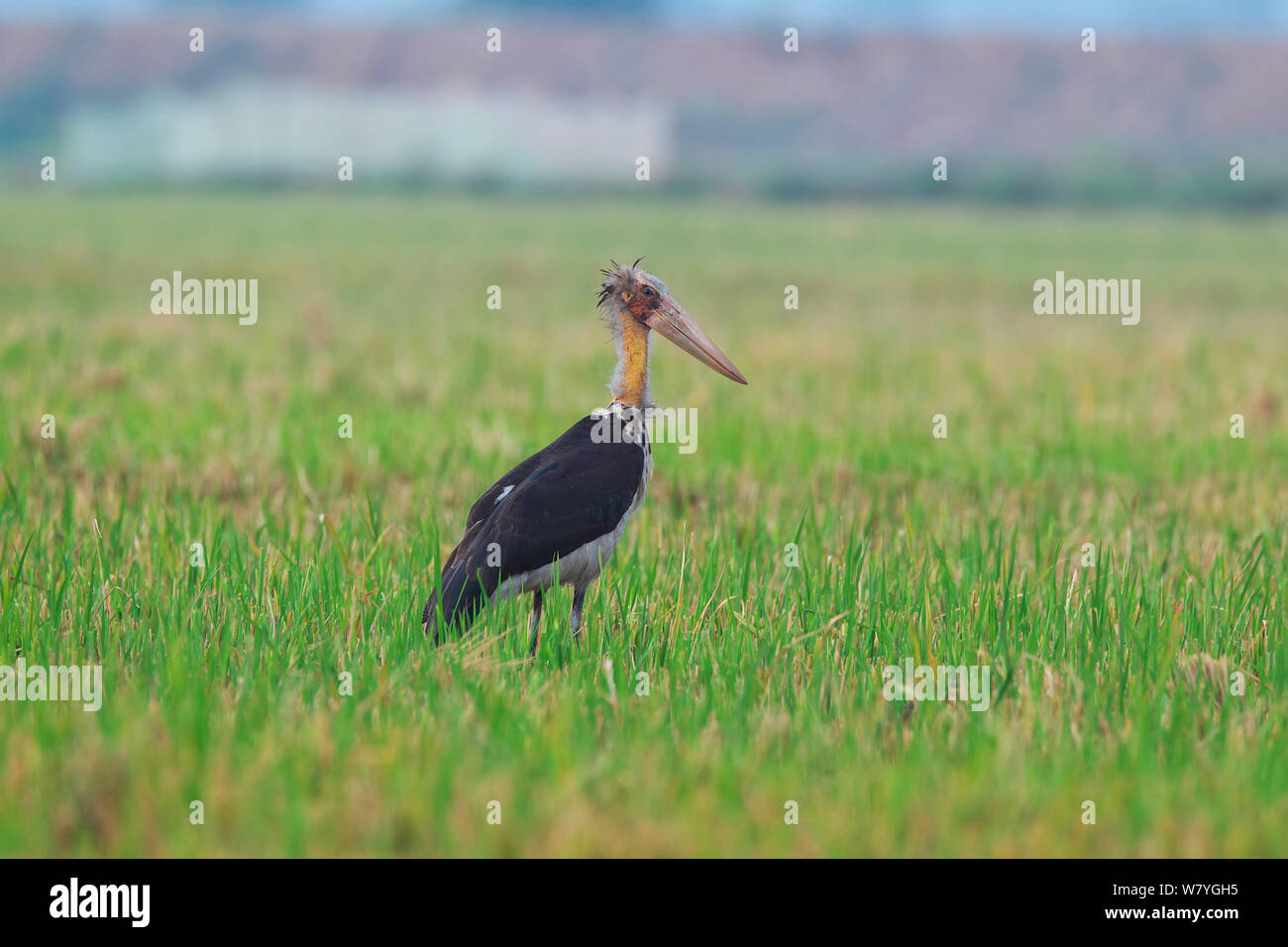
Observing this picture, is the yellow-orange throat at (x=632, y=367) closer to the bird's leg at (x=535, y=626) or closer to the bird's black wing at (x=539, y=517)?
the bird's black wing at (x=539, y=517)

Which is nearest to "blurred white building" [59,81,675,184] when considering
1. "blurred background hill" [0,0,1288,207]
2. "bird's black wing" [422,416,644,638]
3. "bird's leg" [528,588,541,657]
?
"blurred background hill" [0,0,1288,207]

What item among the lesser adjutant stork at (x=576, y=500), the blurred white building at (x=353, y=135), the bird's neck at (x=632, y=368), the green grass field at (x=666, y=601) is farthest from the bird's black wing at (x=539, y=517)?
the blurred white building at (x=353, y=135)

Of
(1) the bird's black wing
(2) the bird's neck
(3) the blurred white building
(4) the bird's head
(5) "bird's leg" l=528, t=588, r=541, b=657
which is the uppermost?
(3) the blurred white building

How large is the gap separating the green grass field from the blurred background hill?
66.9 metres

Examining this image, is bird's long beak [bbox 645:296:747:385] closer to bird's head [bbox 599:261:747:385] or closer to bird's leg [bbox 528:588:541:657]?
bird's head [bbox 599:261:747:385]

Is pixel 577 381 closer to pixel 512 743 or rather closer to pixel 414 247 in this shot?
pixel 512 743

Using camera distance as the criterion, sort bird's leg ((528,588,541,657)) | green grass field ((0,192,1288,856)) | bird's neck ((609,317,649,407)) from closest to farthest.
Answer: green grass field ((0,192,1288,856)), bird's leg ((528,588,541,657)), bird's neck ((609,317,649,407))

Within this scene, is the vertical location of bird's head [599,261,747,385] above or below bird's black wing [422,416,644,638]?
above

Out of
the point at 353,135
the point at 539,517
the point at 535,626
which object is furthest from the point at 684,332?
the point at 353,135

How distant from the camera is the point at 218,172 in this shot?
73375 mm

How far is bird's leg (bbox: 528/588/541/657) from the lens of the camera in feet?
20.0

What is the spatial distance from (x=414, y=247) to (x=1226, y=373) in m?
20.3

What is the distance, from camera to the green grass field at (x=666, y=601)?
4.22m

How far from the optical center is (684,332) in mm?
6762
